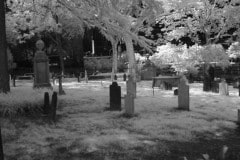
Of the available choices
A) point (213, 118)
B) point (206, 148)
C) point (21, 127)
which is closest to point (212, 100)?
point (213, 118)

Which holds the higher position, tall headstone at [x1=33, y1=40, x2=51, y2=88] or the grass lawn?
tall headstone at [x1=33, y1=40, x2=51, y2=88]

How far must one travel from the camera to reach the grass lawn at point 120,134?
516cm

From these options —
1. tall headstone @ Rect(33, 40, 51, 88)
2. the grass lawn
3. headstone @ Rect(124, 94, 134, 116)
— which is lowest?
the grass lawn

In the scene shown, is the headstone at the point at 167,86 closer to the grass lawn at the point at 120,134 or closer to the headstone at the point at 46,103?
the grass lawn at the point at 120,134

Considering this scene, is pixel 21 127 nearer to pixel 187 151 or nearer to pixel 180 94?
pixel 187 151

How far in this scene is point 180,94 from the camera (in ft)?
30.3

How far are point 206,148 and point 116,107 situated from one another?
4.14 metres

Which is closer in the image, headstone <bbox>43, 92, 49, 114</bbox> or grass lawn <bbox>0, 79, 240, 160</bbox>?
grass lawn <bbox>0, 79, 240, 160</bbox>

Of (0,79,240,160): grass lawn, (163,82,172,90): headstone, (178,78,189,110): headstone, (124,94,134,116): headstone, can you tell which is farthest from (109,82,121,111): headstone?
(163,82,172,90): headstone

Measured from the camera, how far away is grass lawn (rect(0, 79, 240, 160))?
5156mm

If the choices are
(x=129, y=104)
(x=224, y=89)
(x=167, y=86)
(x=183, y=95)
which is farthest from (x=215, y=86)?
(x=129, y=104)

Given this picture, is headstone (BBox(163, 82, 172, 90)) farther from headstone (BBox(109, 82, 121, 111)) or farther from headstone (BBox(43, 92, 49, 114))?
headstone (BBox(43, 92, 49, 114))

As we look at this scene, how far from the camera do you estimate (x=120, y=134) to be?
6363 mm

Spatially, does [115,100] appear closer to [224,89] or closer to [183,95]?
[183,95]
